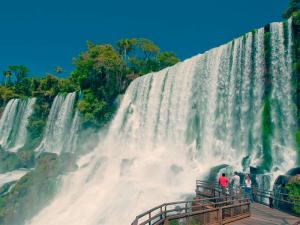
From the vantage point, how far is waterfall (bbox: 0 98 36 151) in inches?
2067

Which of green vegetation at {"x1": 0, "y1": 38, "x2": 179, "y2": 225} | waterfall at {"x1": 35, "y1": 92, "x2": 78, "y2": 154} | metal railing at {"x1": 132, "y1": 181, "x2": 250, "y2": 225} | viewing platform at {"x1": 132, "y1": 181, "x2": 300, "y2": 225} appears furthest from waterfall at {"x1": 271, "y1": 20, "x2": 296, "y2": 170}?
waterfall at {"x1": 35, "y1": 92, "x2": 78, "y2": 154}

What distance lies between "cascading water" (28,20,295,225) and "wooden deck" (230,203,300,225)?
25.3 feet

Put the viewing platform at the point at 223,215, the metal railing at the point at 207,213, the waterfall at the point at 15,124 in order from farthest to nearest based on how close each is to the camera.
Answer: the waterfall at the point at 15,124
the viewing platform at the point at 223,215
the metal railing at the point at 207,213

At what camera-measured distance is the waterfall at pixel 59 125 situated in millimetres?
45312

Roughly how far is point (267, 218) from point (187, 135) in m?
16.6

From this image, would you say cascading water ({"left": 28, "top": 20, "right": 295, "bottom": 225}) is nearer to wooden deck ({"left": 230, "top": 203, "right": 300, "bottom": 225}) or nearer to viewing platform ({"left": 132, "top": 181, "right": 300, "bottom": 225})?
wooden deck ({"left": 230, "top": 203, "right": 300, "bottom": 225})

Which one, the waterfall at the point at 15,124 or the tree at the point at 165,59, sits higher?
the tree at the point at 165,59

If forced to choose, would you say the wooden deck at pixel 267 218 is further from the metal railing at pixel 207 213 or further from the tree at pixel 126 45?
the tree at pixel 126 45

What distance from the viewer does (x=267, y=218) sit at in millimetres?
12539

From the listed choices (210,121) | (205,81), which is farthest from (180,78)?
(210,121)

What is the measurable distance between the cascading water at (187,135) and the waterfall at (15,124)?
2297cm

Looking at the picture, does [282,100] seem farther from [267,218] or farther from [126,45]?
[126,45]

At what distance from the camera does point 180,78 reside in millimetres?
31453

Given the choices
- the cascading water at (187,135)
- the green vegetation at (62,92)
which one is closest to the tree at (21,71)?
the green vegetation at (62,92)
